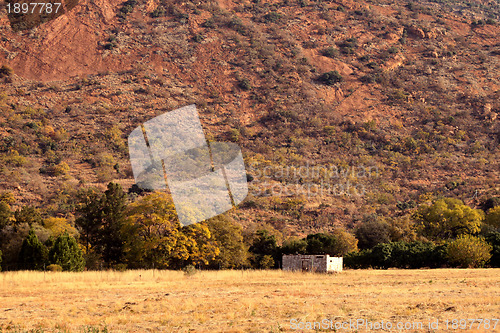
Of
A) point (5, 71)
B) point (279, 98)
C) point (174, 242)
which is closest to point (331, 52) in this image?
point (279, 98)

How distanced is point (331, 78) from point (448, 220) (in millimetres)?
45936

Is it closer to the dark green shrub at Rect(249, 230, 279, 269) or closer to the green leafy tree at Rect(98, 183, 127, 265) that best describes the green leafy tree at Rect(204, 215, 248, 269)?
the dark green shrub at Rect(249, 230, 279, 269)

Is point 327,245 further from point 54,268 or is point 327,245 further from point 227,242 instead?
point 54,268

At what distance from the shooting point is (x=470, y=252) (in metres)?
42.6

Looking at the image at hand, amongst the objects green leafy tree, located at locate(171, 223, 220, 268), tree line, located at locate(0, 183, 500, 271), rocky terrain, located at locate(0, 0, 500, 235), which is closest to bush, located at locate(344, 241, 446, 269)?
tree line, located at locate(0, 183, 500, 271)

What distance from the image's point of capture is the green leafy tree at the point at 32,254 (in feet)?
119

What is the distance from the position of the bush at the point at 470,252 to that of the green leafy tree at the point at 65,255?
2941cm

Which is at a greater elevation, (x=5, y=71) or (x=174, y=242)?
(x=5, y=71)

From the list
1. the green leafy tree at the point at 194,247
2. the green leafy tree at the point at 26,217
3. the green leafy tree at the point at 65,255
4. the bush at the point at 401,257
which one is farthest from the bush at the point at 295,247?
the green leafy tree at the point at 26,217

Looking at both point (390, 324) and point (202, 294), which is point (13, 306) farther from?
point (390, 324)

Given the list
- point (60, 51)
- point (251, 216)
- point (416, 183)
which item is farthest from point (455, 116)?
point (60, 51)

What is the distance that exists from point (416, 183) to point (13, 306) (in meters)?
65.4

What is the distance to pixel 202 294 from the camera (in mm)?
21938

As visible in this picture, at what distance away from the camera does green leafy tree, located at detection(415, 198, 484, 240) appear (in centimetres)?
5725
